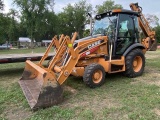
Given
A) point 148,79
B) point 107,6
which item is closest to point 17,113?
point 148,79

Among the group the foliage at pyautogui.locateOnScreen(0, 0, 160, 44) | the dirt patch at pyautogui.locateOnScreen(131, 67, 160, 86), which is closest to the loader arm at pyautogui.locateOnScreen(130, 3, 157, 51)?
the dirt patch at pyautogui.locateOnScreen(131, 67, 160, 86)

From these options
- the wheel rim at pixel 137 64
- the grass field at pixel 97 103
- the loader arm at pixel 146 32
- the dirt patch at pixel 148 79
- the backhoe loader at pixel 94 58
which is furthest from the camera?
the loader arm at pixel 146 32

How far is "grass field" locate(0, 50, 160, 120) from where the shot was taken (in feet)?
12.4

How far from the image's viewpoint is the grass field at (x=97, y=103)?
12.4 feet

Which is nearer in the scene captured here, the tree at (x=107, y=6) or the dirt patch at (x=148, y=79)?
the dirt patch at (x=148, y=79)

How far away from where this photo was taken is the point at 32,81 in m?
5.60

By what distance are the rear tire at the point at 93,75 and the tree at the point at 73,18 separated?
138 feet

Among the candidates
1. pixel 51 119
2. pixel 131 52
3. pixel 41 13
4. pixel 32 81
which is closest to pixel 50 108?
pixel 51 119

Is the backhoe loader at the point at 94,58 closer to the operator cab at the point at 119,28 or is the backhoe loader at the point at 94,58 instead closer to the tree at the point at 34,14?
the operator cab at the point at 119,28

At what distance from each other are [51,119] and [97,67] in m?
2.19

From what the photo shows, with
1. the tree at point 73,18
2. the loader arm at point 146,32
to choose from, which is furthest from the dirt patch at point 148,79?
the tree at point 73,18

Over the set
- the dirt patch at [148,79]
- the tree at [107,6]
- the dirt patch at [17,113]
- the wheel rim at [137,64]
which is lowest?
the dirt patch at [17,113]

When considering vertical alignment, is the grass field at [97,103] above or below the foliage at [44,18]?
below

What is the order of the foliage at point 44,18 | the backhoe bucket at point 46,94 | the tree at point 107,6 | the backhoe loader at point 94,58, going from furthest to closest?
1. the tree at point 107,6
2. the foliage at point 44,18
3. the backhoe loader at point 94,58
4. the backhoe bucket at point 46,94
